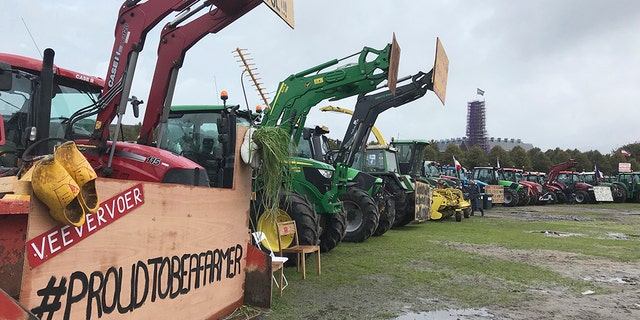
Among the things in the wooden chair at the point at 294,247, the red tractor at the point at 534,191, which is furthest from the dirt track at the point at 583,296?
the red tractor at the point at 534,191

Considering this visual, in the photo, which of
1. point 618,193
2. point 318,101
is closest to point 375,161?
point 318,101

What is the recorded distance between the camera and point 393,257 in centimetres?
739

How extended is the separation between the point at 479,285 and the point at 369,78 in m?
3.97

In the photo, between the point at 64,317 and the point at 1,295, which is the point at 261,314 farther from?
the point at 1,295

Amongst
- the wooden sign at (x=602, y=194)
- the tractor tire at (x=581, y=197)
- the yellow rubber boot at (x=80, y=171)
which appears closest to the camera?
the yellow rubber boot at (x=80, y=171)

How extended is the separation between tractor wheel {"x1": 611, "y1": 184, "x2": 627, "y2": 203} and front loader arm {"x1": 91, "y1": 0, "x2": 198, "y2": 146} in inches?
1233

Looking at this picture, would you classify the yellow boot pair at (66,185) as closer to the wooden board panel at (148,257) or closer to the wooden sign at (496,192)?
the wooden board panel at (148,257)

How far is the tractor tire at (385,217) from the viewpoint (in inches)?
397

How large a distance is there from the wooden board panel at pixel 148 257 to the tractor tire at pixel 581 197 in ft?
95.1

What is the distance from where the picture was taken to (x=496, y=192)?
72.1 feet

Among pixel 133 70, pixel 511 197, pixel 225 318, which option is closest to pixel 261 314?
pixel 225 318

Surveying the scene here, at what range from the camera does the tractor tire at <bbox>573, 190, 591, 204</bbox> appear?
27.8 meters

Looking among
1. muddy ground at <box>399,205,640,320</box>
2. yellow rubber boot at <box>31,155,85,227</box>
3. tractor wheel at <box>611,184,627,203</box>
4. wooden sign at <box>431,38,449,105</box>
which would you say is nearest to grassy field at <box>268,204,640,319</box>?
muddy ground at <box>399,205,640,320</box>

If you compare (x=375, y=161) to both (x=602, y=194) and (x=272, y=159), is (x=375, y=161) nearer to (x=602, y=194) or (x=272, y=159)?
(x=272, y=159)
